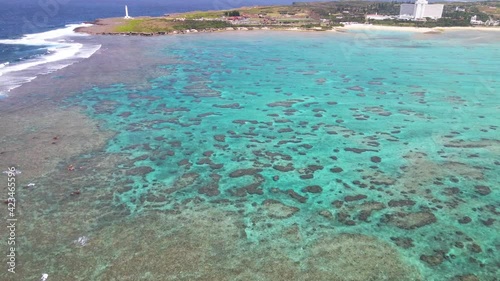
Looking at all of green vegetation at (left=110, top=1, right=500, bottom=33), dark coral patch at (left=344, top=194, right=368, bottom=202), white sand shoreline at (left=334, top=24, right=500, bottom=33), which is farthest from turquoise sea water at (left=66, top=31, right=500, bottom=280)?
white sand shoreline at (left=334, top=24, right=500, bottom=33)

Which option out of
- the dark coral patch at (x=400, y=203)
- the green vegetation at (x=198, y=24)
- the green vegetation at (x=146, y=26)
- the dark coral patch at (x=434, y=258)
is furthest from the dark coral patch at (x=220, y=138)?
the green vegetation at (x=198, y=24)

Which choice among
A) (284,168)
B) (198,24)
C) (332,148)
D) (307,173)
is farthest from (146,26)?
(307,173)

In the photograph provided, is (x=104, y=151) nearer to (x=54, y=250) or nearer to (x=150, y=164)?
(x=150, y=164)

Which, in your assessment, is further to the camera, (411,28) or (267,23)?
(267,23)

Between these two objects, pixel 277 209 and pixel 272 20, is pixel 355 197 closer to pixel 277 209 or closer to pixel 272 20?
pixel 277 209

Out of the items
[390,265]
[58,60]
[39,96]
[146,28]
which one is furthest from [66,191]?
[146,28]

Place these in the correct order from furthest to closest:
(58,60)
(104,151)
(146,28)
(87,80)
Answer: (146,28) → (58,60) → (87,80) → (104,151)

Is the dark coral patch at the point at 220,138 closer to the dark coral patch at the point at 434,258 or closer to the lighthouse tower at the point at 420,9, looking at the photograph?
the dark coral patch at the point at 434,258
